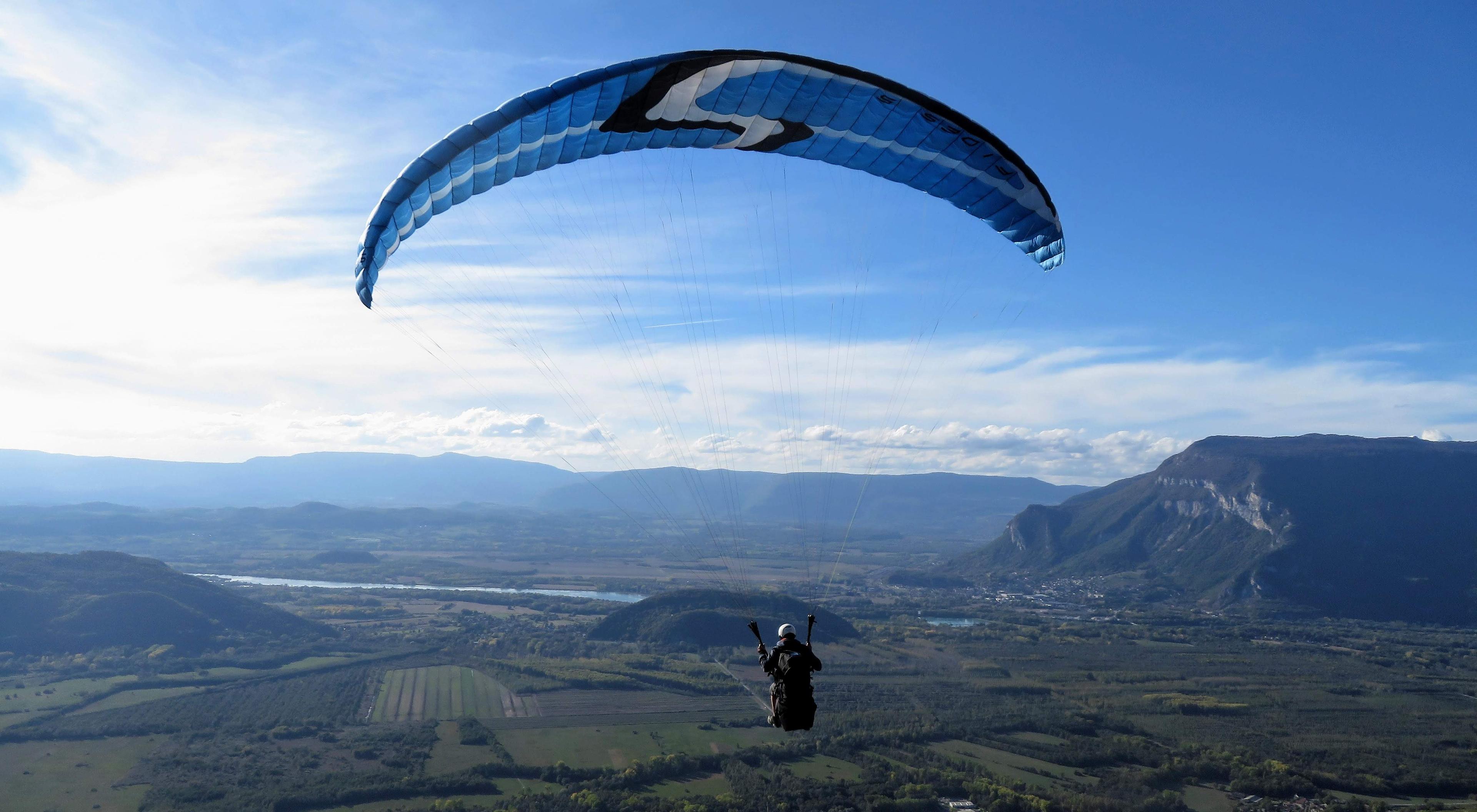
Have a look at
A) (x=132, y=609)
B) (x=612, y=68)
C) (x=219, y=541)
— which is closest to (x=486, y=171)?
(x=612, y=68)

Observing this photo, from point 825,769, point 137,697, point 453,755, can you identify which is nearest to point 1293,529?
point 825,769

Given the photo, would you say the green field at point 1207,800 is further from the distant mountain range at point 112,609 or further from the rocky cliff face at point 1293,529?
the distant mountain range at point 112,609

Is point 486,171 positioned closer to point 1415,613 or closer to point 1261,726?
point 1261,726

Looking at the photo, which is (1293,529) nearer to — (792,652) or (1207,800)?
(1207,800)

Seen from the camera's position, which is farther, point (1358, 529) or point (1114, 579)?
point (1114, 579)

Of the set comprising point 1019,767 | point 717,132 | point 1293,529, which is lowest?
point 1019,767

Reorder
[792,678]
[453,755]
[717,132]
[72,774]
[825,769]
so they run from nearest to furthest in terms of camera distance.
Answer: [792,678], [717,132], [825,769], [72,774], [453,755]
